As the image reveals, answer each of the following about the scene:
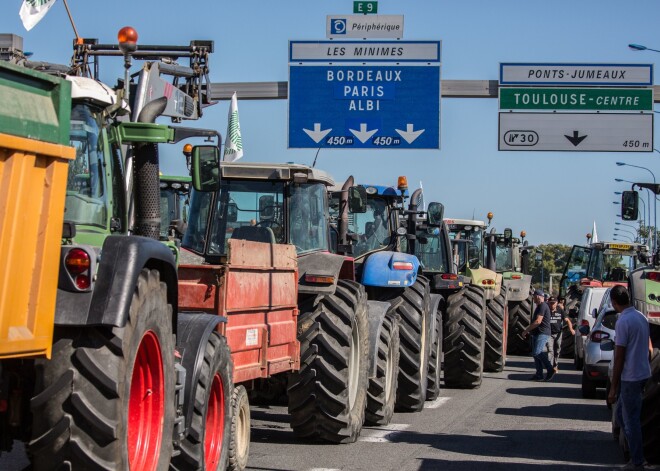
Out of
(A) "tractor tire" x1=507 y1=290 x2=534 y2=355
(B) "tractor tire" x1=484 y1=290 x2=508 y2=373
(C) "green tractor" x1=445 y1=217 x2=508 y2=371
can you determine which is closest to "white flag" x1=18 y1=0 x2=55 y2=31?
(C) "green tractor" x1=445 y1=217 x2=508 y2=371

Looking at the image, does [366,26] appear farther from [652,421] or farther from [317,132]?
[652,421]

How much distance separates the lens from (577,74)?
819 inches

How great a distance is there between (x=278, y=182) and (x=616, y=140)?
958 cm

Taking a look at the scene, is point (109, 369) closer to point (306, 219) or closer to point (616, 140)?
point (306, 219)

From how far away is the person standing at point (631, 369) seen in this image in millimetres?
11094

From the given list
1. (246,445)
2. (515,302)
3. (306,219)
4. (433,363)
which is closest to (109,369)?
(246,445)

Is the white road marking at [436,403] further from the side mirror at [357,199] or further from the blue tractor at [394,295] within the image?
the side mirror at [357,199]

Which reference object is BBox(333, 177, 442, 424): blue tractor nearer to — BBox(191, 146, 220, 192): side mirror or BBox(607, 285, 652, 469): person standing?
BBox(607, 285, 652, 469): person standing

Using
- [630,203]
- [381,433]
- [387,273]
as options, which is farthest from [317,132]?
[381,433]

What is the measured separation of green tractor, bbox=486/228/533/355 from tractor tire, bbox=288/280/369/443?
15.7 metres

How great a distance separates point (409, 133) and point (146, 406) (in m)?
13.2

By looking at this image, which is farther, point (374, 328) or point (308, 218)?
point (374, 328)

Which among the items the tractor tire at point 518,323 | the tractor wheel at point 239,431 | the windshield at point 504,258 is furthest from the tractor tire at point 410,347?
the windshield at point 504,258

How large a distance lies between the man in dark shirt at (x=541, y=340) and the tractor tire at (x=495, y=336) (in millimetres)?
627
